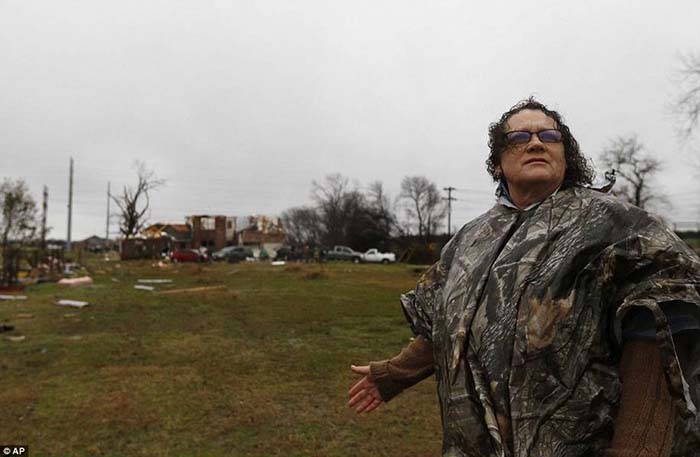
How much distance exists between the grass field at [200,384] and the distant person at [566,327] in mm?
3010

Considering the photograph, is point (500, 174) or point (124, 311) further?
point (124, 311)

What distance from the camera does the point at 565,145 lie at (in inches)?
70.2

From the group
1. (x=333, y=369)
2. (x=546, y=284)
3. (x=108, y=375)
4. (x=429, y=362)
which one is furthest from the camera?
(x=333, y=369)

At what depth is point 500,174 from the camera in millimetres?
1975

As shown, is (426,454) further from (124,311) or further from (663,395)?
(124,311)

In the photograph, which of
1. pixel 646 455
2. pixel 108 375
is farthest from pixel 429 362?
pixel 108 375

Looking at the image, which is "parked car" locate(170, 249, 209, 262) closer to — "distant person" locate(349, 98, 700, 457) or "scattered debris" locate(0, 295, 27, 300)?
"scattered debris" locate(0, 295, 27, 300)

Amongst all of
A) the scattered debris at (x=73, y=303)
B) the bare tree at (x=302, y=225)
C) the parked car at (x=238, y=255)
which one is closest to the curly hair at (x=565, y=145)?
the scattered debris at (x=73, y=303)

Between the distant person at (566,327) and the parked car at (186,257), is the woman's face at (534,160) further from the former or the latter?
the parked car at (186,257)

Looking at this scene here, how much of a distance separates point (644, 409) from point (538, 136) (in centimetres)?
87

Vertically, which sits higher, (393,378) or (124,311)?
(393,378)

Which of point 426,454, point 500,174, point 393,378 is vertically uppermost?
point 500,174

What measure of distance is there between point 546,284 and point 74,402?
17.6 feet

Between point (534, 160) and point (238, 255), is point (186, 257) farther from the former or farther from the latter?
point (534, 160)
